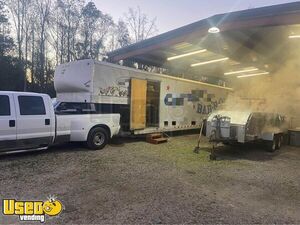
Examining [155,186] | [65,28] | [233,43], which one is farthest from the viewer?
[65,28]

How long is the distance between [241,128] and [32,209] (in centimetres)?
674

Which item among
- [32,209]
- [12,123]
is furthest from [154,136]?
[32,209]

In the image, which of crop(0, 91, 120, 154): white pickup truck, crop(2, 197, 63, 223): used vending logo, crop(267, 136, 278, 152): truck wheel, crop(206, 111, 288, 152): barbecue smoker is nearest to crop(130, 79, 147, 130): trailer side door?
crop(0, 91, 120, 154): white pickup truck

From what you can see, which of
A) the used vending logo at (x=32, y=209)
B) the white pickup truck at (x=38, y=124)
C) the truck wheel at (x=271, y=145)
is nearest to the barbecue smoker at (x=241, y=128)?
the truck wheel at (x=271, y=145)

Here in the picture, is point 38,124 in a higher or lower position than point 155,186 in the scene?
higher

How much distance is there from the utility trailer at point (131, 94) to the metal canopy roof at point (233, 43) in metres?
1.66

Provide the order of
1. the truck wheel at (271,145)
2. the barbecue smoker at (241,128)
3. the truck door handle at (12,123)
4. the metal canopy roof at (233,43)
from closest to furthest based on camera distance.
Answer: the truck door handle at (12,123)
the metal canopy roof at (233,43)
the barbecue smoker at (241,128)
the truck wheel at (271,145)

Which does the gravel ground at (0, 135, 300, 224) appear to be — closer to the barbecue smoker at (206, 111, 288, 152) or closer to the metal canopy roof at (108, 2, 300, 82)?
the barbecue smoker at (206, 111, 288, 152)

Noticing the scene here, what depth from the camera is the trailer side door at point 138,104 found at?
991 cm

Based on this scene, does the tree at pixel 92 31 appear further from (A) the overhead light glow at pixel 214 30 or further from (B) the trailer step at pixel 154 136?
(A) the overhead light glow at pixel 214 30

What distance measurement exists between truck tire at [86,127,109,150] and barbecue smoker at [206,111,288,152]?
384cm

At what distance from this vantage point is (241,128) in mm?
8227

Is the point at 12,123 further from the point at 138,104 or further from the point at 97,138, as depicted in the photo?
the point at 138,104

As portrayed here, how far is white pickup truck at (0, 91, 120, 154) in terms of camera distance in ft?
21.1
